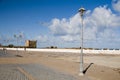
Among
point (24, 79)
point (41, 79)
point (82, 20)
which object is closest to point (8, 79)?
point (24, 79)

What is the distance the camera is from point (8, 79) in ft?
41.3

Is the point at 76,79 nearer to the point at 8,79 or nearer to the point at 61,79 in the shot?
the point at 61,79

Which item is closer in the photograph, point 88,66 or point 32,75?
point 32,75

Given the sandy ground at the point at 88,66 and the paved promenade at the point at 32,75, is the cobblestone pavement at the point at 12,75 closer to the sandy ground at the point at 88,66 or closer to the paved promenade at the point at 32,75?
the paved promenade at the point at 32,75

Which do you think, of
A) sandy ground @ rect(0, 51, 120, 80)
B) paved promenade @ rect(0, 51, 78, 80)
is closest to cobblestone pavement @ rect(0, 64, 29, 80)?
paved promenade @ rect(0, 51, 78, 80)

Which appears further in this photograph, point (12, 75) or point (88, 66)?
point (88, 66)

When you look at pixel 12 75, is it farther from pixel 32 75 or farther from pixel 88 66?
pixel 88 66

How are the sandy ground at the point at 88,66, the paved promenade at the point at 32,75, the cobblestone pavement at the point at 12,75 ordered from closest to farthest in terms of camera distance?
the cobblestone pavement at the point at 12,75 < the paved promenade at the point at 32,75 < the sandy ground at the point at 88,66

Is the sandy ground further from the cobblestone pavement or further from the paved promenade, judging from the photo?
the cobblestone pavement

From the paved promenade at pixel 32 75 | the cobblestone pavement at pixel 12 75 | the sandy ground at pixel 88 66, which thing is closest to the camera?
the cobblestone pavement at pixel 12 75

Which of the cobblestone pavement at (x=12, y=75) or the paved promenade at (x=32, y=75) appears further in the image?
the paved promenade at (x=32, y=75)

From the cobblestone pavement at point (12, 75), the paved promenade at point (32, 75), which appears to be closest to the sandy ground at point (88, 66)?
the paved promenade at point (32, 75)

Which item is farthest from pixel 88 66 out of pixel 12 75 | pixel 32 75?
pixel 12 75

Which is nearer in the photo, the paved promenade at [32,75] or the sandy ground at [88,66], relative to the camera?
the paved promenade at [32,75]
